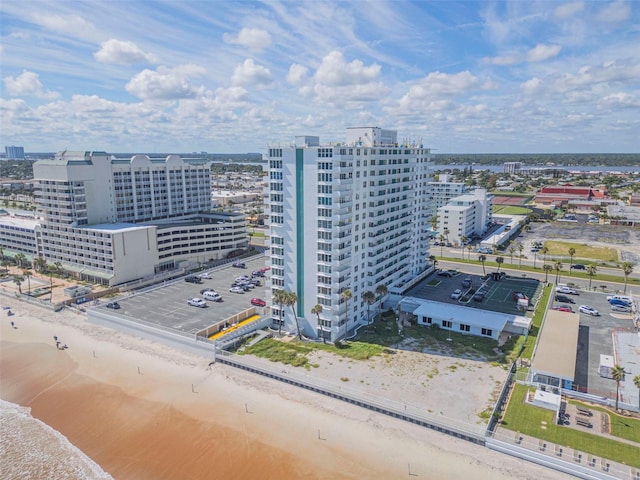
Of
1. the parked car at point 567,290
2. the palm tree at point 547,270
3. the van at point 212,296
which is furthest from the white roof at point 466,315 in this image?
the van at point 212,296

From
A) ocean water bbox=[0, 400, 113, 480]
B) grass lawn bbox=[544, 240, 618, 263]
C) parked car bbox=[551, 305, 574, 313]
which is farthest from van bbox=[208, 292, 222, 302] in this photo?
grass lawn bbox=[544, 240, 618, 263]

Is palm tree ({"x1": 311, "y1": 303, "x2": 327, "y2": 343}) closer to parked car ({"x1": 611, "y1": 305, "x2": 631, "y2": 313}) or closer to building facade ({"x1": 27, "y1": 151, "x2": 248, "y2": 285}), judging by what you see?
building facade ({"x1": 27, "y1": 151, "x2": 248, "y2": 285})

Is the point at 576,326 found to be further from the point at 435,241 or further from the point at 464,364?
the point at 435,241

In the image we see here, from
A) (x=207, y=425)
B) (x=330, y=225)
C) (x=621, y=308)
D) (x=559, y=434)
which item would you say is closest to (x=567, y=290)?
(x=621, y=308)

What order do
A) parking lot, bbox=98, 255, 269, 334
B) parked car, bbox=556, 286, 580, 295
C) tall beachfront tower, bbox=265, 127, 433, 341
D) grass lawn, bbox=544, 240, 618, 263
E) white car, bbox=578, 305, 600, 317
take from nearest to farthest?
tall beachfront tower, bbox=265, 127, 433, 341, parking lot, bbox=98, 255, 269, 334, white car, bbox=578, 305, 600, 317, parked car, bbox=556, 286, 580, 295, grass lawn, bbox=544, 240, 618, 263

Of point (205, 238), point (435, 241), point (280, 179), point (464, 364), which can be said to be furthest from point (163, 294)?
point (435, 241)

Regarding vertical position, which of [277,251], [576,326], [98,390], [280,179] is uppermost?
[280,179]
